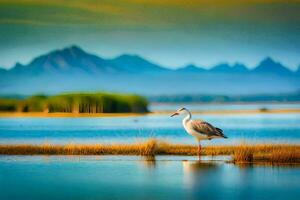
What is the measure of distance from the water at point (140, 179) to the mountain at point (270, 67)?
5.11 meters

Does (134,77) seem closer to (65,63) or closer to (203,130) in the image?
(65,63)

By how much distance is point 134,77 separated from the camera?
16.7 meters

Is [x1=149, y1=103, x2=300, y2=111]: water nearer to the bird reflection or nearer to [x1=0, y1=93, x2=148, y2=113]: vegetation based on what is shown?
[x1=0, y1=93, x2=148, y2=113]: vegetation

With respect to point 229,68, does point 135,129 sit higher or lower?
lower

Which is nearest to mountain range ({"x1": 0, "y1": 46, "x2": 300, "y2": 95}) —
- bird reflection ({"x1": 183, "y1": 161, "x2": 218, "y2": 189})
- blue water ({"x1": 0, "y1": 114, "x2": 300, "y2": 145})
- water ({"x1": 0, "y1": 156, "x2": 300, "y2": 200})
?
blue water ({"x1": 0, "y1": 114, "x2": 300, "y2": 145})

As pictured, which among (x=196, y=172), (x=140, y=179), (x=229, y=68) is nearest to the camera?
(x=140, y=179)

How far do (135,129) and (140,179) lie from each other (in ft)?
20.7

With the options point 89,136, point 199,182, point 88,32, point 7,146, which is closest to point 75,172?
point 199,182

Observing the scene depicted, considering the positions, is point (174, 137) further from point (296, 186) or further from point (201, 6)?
point (296, 186)

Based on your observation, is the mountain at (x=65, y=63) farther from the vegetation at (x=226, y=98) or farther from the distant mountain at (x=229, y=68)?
the distant mountain at (x=229, y=68)

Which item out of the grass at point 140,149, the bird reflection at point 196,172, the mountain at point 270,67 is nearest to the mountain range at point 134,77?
the mountain at point 270,67

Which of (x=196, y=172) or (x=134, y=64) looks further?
(x=134, y=64)

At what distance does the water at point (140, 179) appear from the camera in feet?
28.0

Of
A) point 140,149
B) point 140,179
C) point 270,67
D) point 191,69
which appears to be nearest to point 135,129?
point 191,69
